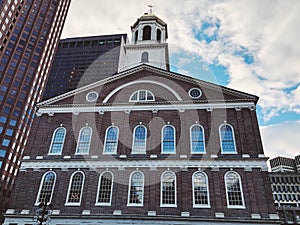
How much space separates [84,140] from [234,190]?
1446cm

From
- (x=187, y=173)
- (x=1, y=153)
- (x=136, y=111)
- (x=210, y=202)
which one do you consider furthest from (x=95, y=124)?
(x=1, y=153)

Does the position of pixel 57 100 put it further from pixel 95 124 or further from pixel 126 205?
pixel 126 205

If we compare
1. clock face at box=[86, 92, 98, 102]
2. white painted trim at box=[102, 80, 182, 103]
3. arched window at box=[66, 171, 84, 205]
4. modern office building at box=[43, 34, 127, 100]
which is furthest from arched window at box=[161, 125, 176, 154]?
modern office building at box=[43, 34, 127, 100]

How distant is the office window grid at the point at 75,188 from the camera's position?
22.4 m

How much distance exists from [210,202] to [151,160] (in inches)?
237

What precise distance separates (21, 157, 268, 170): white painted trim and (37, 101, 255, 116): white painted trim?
551 centimetres

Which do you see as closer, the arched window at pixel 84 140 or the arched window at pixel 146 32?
the arched window at pixel 84 140

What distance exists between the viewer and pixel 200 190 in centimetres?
2158

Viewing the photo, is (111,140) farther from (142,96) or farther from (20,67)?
(20,67)

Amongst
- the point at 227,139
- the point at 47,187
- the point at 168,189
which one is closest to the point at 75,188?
the point at 47,187

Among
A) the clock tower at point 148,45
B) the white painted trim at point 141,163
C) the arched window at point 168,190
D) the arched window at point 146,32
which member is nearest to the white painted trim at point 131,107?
the white painted trim at point 141,163

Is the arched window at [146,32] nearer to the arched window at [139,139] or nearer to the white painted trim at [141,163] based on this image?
the arched window at [139,139]

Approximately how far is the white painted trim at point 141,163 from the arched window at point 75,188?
802 mm

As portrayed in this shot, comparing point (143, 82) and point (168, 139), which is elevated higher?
point (143, 82)
